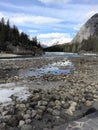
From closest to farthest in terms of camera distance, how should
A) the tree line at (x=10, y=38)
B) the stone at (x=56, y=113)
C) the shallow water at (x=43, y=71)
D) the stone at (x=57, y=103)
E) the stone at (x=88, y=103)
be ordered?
the stone at (x=56, y=113)
the stone at (x=57, y=103)
the stone at (x=88, y=103)
the shallow water at (x=43, y=71)
the tree line at (x=10, y=38)

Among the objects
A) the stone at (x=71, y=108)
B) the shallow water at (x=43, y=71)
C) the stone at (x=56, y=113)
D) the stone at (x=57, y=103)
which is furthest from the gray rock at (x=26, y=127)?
the shallow water at (x=43, y=71)

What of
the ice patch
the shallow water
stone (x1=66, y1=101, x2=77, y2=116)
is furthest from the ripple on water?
stone (x1=66, y1=101, x2=77, y2=116)

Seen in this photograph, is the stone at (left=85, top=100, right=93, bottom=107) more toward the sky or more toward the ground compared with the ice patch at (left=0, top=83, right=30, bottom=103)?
more toward the sky

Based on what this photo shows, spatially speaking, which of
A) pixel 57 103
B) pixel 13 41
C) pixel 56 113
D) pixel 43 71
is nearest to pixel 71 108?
pixel 57 103

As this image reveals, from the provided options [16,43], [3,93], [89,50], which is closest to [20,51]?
[16,43]

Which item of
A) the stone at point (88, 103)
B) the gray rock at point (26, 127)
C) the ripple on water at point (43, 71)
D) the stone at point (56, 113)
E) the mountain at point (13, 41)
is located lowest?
the ripple on water at point (43, 71)

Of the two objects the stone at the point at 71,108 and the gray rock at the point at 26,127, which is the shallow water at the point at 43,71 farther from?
the gray rock at the point at 26,127

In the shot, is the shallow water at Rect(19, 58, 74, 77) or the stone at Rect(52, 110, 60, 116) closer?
the stone at Rect(52, 110, 60, 116)

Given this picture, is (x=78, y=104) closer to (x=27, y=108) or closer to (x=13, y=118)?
(x=27, y=108)

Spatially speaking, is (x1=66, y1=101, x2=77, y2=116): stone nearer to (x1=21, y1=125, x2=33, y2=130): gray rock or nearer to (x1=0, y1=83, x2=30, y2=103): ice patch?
(x1=21, y1=125, x2=33, y2=130): gray rock

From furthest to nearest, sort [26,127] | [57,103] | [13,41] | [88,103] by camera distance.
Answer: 1. [13,41]
2. [88,103]
3. [57,103]
4. [26,127]

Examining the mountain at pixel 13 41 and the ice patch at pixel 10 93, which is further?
the mountain at pixel 13 41

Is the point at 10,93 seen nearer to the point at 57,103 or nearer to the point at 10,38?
the point at 57,103

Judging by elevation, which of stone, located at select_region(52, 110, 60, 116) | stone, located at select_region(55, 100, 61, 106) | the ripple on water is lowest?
the ripple on water
